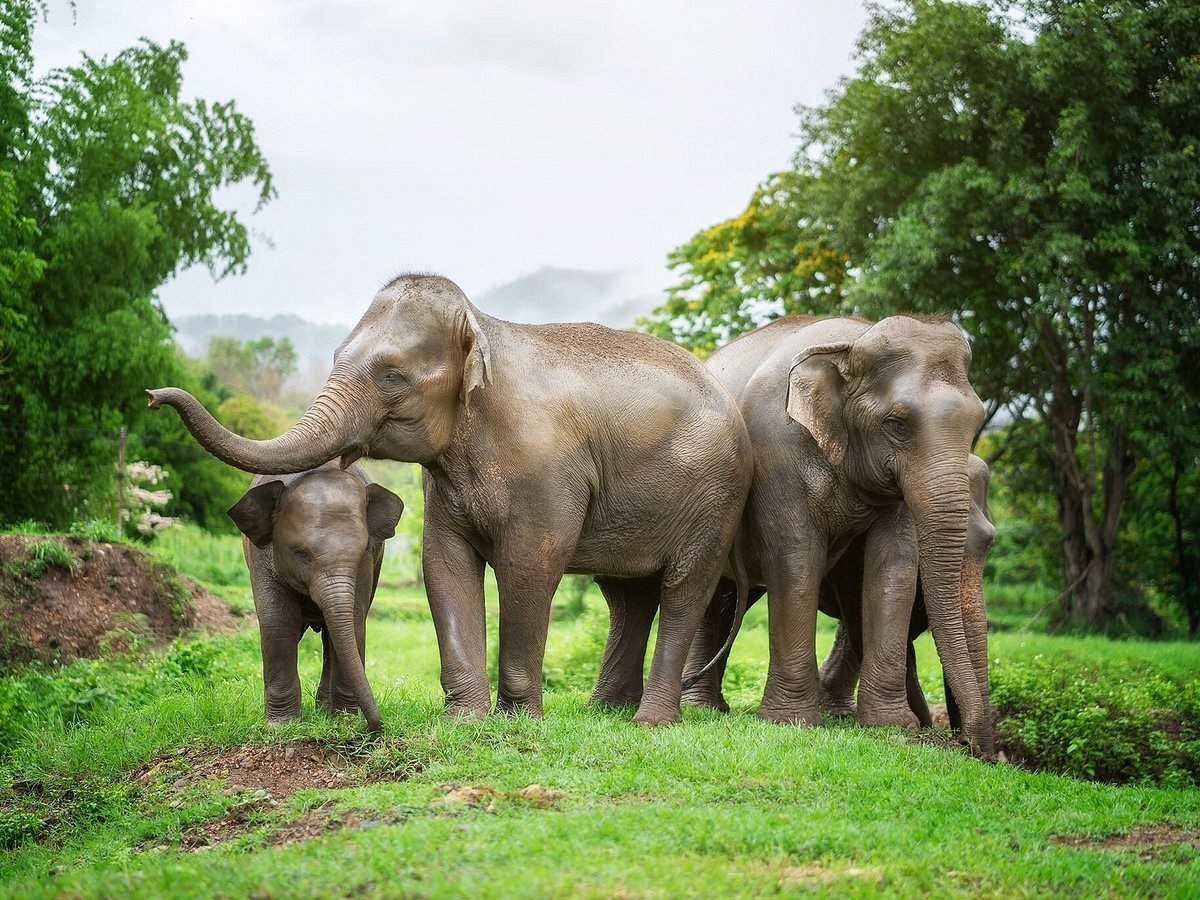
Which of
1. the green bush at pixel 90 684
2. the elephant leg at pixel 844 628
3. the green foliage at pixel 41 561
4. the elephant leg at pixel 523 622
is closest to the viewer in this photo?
the elephant leg at pixel 523 622

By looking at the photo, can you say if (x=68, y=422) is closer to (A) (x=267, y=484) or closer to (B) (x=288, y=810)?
(A) (x=267, y=484)

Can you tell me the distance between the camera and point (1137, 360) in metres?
23.1

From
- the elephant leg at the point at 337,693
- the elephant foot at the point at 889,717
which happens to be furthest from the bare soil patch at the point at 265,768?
the elephant foot at the point at 889,717

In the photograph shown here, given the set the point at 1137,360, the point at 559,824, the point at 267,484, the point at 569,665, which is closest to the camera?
the point at 559,824

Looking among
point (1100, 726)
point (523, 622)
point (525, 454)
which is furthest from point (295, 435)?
point (1100, 726)

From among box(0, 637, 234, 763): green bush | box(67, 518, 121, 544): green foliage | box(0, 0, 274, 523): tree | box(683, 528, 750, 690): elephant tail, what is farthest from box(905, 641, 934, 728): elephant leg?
box(0, 0, 274, 523): tree

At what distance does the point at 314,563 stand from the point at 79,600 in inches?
319

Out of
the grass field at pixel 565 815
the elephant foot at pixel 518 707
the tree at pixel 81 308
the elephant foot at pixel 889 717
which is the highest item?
the tree at pixel 81 308

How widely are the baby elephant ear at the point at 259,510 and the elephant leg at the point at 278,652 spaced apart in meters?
0.48

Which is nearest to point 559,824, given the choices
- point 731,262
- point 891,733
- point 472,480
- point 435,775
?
point 435,775

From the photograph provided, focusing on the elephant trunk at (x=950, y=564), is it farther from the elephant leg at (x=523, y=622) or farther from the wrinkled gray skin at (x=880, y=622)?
the elephant leg at (x=523, y=622)

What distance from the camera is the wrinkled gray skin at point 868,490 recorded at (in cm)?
985

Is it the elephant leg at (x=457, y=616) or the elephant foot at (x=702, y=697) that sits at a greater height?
the elephant leg at (x=457, y=616)

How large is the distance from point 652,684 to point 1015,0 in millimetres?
17917
